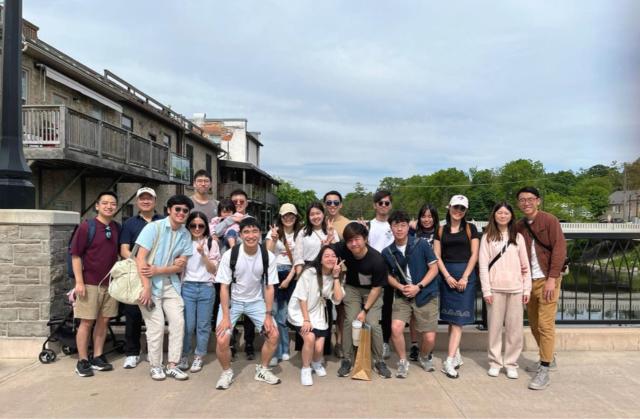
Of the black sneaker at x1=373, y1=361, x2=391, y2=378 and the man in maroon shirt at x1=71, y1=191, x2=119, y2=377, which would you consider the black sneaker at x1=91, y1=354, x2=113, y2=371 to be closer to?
the man in maroon shirt at x1=71, y1=191, x2=119, y2=377

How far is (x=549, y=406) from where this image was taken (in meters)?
3.47

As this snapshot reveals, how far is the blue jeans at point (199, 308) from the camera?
4.19 m

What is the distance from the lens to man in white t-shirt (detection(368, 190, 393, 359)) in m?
4.47

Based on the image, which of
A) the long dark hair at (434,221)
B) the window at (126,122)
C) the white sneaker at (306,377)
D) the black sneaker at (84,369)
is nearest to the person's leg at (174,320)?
the black sneaker at (84,369)

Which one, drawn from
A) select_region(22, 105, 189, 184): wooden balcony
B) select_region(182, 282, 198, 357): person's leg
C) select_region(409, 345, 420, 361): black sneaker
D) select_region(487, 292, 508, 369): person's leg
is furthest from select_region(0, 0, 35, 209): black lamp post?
select_region(22, 105, 189, 184): wooden balcony

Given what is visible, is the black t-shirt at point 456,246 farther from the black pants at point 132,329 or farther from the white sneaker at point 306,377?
the black pants at point 132,329

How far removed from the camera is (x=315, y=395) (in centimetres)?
367

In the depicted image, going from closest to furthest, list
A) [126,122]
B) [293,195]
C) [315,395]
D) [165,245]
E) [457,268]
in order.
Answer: [315,395] < [165,245] < [457,268] < [126,122] < [293,195]

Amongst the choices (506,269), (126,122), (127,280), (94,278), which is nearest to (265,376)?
(127,280)

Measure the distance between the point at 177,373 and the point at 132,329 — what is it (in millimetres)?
736

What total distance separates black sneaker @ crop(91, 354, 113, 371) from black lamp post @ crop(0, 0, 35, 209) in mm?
1973

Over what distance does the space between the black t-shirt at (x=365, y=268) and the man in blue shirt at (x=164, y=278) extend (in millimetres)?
1483

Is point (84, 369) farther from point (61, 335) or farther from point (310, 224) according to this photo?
point (310, 224)

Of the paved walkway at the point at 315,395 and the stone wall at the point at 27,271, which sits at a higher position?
the stone wall at the point at 27,271
